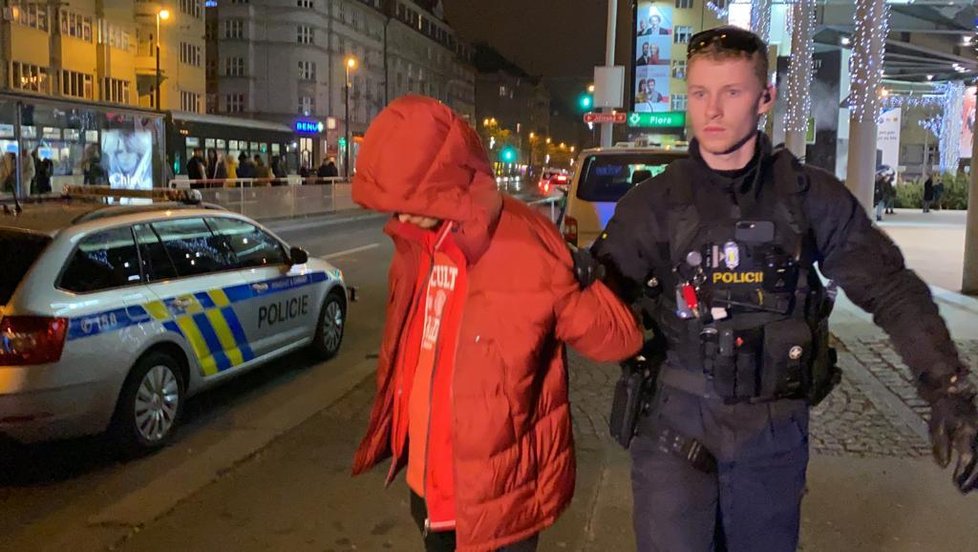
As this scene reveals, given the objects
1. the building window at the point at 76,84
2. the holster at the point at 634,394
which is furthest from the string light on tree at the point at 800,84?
the building window at the point at 76,84

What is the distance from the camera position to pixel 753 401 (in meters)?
2.40

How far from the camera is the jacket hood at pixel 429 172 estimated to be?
2.32 metres

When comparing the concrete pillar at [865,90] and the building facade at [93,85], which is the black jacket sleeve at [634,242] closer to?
the concrete pillar at [865,90]

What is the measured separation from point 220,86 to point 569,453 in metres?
71.4

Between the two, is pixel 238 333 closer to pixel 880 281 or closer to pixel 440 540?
pixel 440 540

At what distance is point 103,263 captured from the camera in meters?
5.66

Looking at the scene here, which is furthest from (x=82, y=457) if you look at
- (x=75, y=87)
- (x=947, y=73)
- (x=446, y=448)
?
(x=75, y=87)

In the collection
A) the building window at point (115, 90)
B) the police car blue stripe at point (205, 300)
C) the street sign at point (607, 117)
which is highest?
the building window at point (115, 90)

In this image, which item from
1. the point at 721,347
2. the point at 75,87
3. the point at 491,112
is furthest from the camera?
the point at 491,112

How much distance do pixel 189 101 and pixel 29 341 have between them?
177 feet

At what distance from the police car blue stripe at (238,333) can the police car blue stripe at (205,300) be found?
155 mm

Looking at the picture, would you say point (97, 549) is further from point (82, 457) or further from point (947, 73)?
point (947, 73)

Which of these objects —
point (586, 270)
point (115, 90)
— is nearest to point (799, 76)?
point (586, 270)

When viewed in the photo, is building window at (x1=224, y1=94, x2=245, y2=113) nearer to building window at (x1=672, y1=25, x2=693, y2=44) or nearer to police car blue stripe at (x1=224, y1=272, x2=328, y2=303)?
building window at (x1=672, y1=25, x2=693, y2=44)
